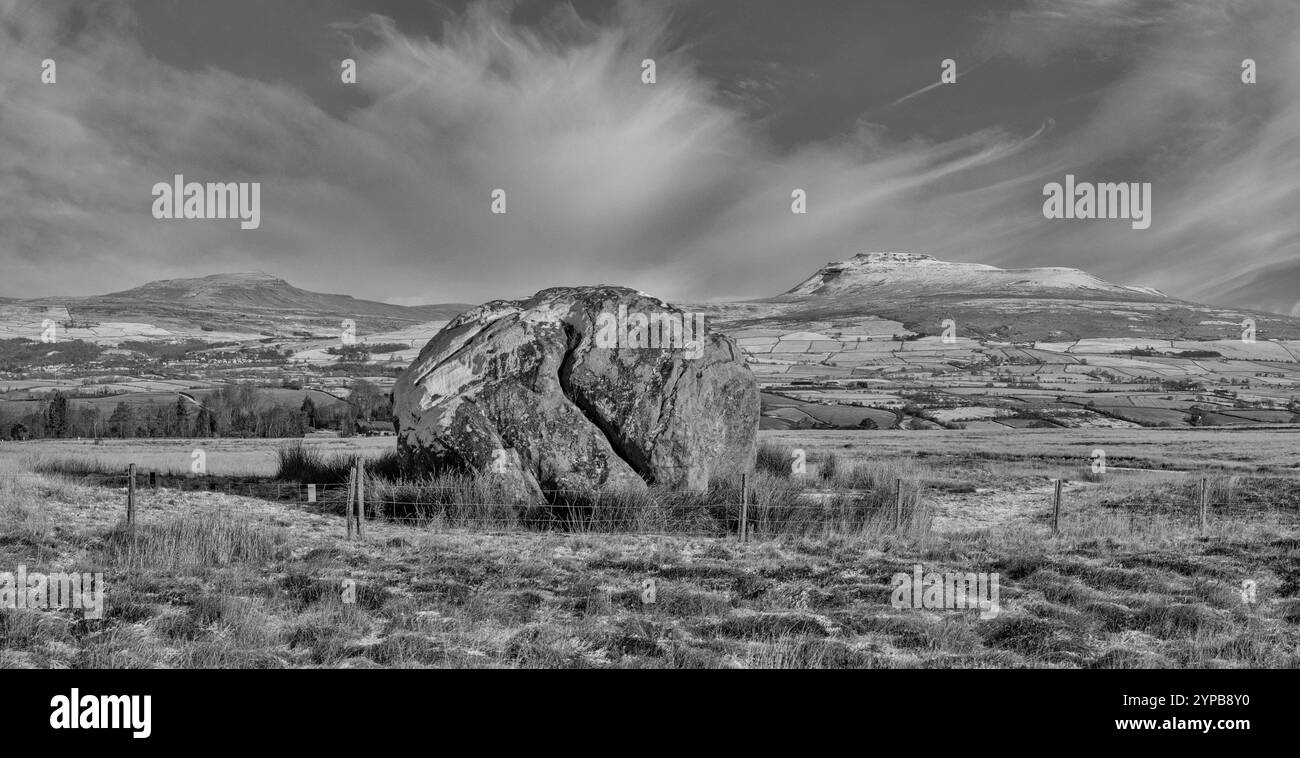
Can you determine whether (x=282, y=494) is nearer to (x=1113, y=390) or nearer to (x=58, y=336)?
(x=1113, y=390)

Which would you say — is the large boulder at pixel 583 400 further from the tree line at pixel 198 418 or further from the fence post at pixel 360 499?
the tree line at pixel 198 418

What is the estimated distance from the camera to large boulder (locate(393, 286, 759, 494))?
13297 mm

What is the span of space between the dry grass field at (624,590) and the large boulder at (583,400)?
159cm

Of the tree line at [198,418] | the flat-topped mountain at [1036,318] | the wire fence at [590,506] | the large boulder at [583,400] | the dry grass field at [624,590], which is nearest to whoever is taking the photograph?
the dry grass field at [624,590]

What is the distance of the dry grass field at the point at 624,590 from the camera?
620 centimetres

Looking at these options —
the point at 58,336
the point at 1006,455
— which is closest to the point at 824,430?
the point at 1006,455

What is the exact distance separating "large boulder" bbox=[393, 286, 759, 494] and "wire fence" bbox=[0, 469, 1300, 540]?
0.47 meters

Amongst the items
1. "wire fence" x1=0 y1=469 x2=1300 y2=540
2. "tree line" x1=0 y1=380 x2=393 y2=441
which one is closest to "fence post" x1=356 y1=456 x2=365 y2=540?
"wire fence" x1=0 y1=469 x2=1300 y2=540

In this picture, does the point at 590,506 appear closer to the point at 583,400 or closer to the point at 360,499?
the point at 583,400

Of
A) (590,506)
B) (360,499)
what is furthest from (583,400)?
(360,499)

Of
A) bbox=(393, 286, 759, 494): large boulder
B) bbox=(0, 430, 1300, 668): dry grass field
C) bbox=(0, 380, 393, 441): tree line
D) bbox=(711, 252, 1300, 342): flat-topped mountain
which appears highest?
bbox=(711, 252, 1300, 342): flat-topped mountain

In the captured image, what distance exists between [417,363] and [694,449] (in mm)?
5280

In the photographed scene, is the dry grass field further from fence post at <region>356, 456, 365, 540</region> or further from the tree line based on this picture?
the tree line

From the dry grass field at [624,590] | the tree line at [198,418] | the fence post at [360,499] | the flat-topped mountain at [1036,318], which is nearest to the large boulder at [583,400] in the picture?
the dry grass field at [624,590]
